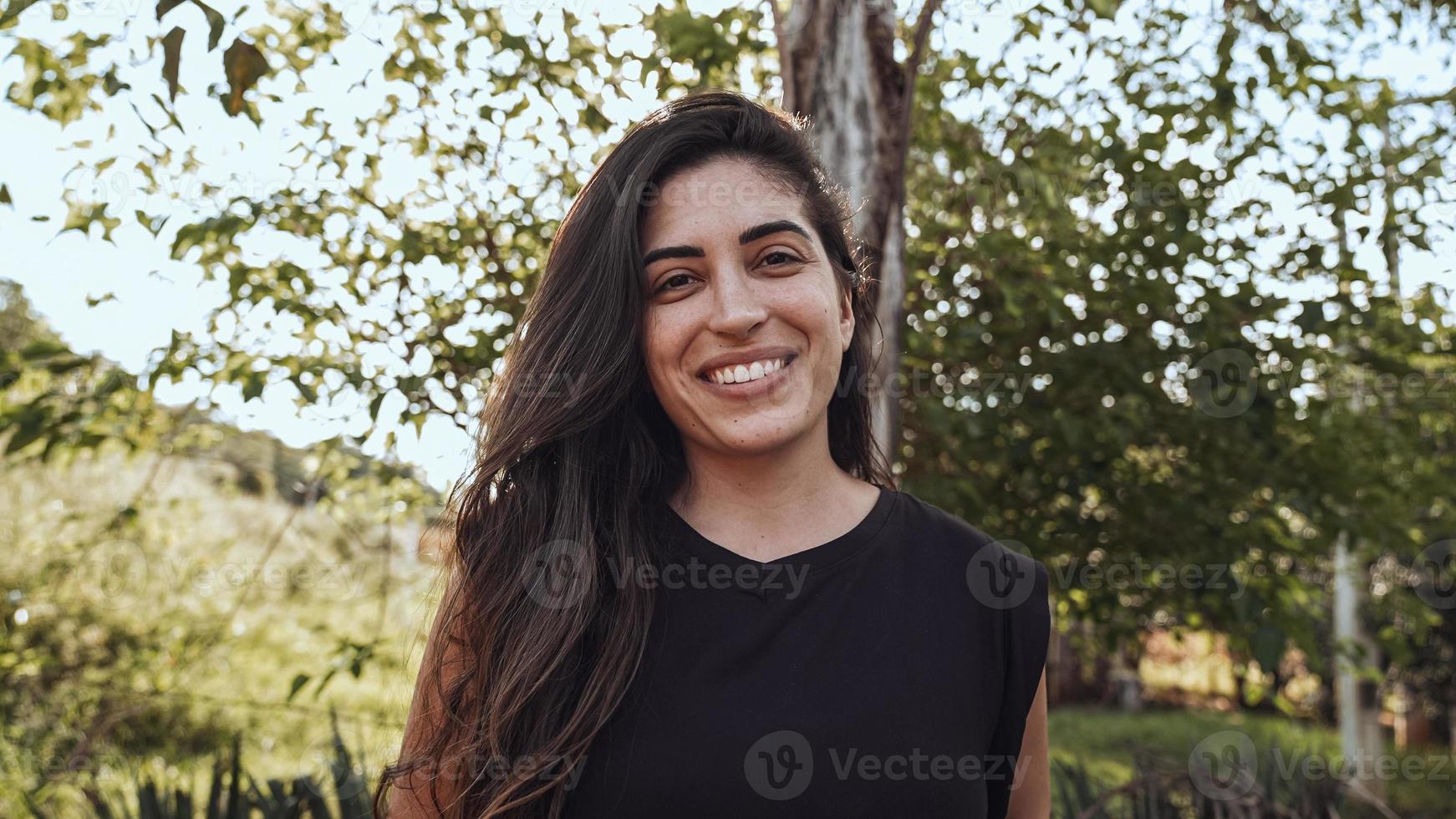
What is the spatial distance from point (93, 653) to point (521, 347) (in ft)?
25.0

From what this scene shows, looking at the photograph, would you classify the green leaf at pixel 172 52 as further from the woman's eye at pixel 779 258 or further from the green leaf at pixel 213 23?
the woman's eye at pixel 779 258

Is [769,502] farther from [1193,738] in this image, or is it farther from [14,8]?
[1193,738]

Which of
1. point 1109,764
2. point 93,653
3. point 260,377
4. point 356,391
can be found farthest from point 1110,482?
point 1109,764

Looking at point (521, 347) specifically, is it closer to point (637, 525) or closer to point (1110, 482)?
point (637, 525)

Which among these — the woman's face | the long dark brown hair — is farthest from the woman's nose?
the long dark brown hair

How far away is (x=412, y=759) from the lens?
162cm

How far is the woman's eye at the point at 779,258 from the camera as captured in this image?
1688 mm

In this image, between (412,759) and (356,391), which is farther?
(356,391)

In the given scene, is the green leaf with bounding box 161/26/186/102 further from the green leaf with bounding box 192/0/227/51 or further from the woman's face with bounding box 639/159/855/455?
the woman's face with bounding box 639/159/855/455

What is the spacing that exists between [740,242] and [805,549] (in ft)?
1.58

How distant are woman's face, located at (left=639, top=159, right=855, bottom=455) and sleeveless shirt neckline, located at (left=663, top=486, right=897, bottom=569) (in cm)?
14

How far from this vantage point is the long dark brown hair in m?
1.58

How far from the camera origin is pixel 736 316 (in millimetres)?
1608

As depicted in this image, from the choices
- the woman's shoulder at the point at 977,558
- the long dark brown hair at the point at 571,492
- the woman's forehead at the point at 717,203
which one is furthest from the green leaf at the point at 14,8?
the woman's shoulder at the point at 977,558
